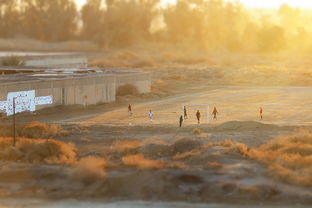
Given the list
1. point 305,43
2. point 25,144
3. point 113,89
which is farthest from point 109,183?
point 305,43

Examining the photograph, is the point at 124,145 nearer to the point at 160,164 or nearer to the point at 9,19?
the point at 160,164

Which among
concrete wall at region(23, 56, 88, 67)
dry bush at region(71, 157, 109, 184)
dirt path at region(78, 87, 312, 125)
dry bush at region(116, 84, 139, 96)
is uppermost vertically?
concrete wall at region(23, 56, 88, 67)

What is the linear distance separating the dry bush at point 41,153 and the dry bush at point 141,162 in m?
2.15

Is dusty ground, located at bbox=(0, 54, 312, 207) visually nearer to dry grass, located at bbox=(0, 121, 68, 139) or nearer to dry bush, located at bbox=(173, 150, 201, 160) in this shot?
dry bush, located at bbox=(173, 150, 201, 160)

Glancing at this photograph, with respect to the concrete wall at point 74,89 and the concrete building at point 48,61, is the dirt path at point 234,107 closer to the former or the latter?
the concrete wall at point 74,89

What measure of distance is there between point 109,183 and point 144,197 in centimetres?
148

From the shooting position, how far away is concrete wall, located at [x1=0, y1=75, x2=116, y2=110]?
129 feet

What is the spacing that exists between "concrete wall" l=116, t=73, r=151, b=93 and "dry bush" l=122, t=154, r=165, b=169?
24379 mm

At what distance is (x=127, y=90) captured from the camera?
170 ft

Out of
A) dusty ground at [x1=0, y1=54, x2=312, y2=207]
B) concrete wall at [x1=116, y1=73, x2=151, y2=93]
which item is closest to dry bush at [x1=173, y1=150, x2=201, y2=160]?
dusty ground at [x1=0, y1=54, x2=312, y2=207]

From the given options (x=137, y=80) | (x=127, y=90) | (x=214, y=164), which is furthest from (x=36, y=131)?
(x=137, y=80)

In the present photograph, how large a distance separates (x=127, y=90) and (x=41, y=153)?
25141mm

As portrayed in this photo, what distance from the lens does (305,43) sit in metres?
118

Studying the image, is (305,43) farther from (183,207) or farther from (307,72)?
(183,207)
